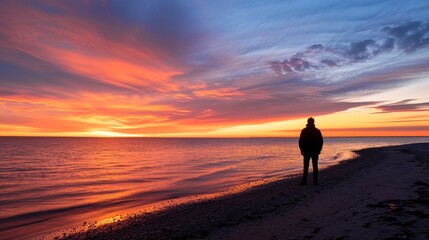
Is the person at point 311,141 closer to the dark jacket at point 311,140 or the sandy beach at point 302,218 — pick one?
the dark jacket at point 311,140

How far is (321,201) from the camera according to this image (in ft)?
35.3

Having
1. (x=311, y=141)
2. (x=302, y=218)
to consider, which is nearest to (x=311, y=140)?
(x=311, y=141)

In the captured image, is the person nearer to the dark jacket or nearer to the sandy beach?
the dark jacket

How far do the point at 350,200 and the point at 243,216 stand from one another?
420cm

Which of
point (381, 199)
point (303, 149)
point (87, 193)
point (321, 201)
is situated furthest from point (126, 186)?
point (381, 199)

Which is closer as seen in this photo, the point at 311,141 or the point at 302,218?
the point at 302,218

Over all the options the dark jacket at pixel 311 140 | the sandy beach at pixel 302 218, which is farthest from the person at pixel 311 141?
the sandy beach at pixel 302 218

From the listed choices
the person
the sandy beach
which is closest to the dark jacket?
the person

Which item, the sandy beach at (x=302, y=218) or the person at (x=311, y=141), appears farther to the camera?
the person at (x=311, y=141)

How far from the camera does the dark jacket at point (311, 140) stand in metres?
14.4

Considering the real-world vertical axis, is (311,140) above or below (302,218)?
above

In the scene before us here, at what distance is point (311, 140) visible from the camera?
47.6 ft

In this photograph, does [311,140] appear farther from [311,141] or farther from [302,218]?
[302,218]

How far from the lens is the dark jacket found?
569 inches
